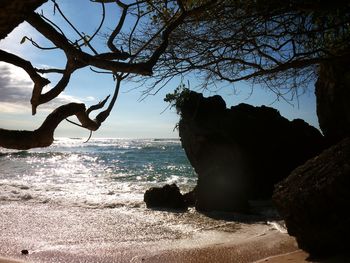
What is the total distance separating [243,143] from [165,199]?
12.8 ft

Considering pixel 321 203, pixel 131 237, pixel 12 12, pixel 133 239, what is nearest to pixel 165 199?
pixel 131 237

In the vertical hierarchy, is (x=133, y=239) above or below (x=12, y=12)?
below

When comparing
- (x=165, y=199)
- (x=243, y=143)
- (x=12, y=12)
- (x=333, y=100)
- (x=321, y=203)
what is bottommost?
(x=165, y=199)

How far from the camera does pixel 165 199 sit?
1178cm

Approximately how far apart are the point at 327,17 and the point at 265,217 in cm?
559

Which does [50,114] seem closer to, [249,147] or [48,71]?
[48,71]

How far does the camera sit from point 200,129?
43.2 ft

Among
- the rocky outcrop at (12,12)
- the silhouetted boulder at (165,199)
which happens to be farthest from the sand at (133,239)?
the rocky outcrop at (12,12)

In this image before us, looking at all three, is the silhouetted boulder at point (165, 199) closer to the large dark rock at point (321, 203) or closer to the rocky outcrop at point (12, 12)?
the large dark rock at point (321, 203)

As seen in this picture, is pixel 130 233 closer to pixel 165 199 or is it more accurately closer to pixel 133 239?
pixel 133 239

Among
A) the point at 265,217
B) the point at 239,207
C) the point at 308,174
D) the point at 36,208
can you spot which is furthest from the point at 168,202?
the point at 308,174

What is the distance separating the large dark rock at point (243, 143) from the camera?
12344mm

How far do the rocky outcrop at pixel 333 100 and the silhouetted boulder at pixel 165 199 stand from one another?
17.5 ft

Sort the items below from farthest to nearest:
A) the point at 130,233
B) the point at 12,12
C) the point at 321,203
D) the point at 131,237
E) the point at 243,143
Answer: the point at 243,143, the point at 130,233, the point at 131,237, the point at 321,203, the point at 12,12
